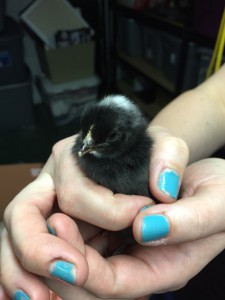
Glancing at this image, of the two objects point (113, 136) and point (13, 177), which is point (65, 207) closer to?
point (113, 136)

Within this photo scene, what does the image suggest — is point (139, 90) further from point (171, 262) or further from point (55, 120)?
point (171, 262)

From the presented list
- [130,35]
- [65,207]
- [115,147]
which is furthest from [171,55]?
[65,207]

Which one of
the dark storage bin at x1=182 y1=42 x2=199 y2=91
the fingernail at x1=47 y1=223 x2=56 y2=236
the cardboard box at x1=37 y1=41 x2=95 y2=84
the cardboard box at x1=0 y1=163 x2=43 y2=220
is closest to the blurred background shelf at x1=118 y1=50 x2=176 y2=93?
the dark storage bin at x1=182 y1=42 x2=199 y2=91

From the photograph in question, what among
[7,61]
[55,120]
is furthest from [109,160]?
[55,120]

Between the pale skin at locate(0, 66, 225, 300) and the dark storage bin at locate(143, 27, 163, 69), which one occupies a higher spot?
the pale skin at locate(0, 66, 225, 300)

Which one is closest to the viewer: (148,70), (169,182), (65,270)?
(65,270)

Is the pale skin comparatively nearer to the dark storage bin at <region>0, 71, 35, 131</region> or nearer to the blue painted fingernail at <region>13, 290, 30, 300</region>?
the blue painted fingernail at <region>13, 290, 30, 300</region>
